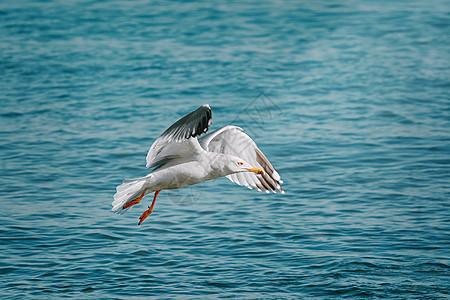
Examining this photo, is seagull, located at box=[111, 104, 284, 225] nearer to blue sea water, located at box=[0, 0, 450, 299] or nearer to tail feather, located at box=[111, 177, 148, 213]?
tail feather, located at box=[111, 177, 148, 213]

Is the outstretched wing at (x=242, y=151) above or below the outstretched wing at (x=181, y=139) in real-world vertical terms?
below

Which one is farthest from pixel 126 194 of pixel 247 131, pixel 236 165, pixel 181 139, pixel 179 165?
pixel 247 131

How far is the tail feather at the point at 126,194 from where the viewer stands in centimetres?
828

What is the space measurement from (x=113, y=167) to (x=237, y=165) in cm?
478

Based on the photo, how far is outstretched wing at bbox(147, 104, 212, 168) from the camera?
770 cm

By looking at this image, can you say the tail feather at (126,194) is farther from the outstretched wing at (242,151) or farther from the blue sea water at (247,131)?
the blue sea water at (247,131)

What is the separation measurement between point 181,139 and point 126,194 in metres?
0.98

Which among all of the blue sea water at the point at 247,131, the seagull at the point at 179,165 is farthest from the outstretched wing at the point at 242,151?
the blue sea water at the point at 247,131

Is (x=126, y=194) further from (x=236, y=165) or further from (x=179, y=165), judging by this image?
(x=236, y=165)

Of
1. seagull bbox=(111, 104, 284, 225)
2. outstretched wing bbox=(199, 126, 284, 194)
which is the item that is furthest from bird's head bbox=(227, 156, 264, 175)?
outstretched wing bbox=(199, 126, 284, 194)

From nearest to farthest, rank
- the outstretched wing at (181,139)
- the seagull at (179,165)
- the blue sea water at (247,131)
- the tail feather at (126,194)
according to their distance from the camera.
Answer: the outstretched wing at (181,139)
the seagull at (179,165)
the tail feather at (126,194)
the blue sea water at (247,131)

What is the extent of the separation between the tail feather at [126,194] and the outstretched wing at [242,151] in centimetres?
91

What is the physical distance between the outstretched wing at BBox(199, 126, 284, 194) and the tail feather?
0.91m

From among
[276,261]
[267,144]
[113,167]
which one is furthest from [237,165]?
[267,144]
